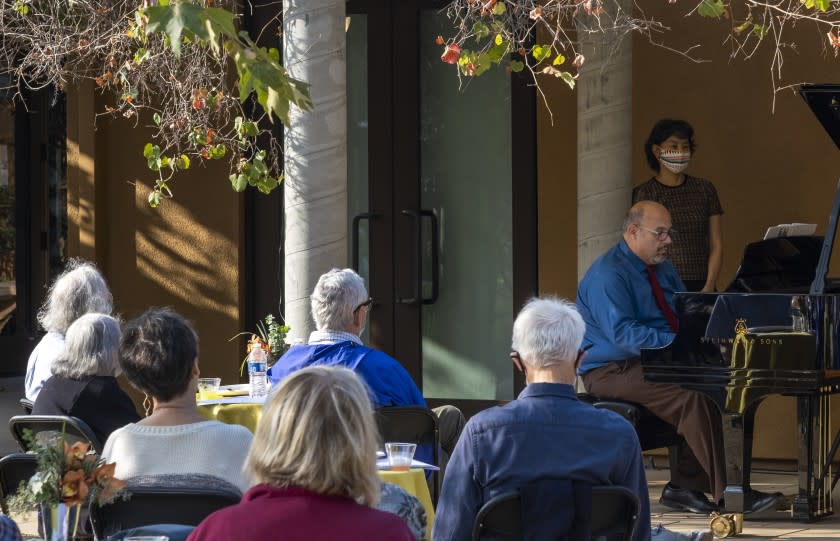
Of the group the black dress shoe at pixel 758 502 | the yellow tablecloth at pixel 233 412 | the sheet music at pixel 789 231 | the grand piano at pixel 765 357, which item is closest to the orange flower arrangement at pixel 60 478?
the yellow tablecloth at pixel 233 412

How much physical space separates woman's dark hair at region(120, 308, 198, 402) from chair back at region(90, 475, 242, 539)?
1.39ft

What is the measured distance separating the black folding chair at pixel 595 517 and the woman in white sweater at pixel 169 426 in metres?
0.62

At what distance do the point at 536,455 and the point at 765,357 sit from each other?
107 inches

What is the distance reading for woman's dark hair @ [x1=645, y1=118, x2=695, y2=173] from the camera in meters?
7.21

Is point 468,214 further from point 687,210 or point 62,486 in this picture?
point 62,486

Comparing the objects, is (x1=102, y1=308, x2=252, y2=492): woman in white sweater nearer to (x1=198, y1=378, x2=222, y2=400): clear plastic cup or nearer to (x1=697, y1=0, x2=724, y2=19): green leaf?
(x1=198, y1=378, x2=222, y2=400): clear plastic cup

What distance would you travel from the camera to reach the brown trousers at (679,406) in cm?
630

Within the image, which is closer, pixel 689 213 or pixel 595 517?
pixel 595 517

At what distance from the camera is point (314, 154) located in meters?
6.52

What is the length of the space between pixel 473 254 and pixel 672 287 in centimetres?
219

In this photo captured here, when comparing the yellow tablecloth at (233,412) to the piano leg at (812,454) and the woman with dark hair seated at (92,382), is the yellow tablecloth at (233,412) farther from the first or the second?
the piano leg at (812,454)


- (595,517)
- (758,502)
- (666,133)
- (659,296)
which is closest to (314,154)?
(659,296)

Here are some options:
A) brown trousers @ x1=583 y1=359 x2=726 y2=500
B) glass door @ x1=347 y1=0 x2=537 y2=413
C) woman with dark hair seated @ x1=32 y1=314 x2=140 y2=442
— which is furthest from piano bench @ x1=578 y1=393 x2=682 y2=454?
woman with dark hair seated @ x1=32 y1=314 x2=140 y2=442

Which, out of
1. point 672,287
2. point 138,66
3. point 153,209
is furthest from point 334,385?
point 153,209
